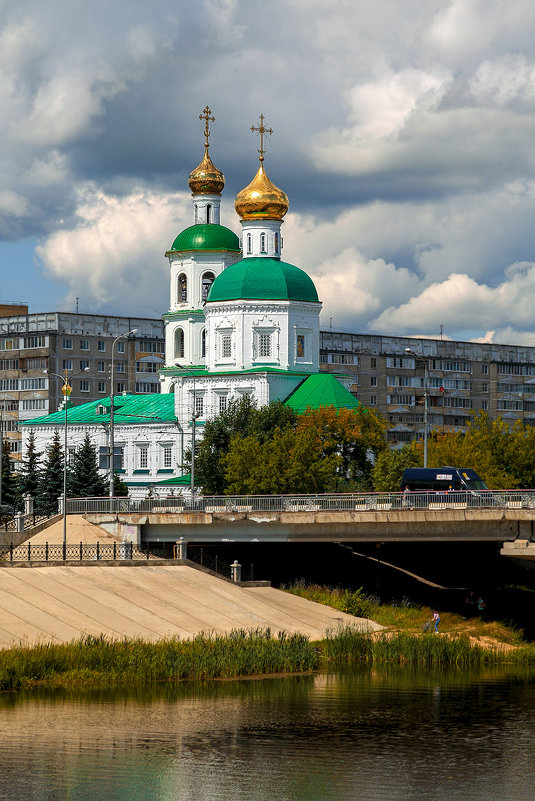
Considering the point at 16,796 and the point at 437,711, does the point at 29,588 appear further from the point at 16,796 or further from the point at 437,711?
the point at 16,796

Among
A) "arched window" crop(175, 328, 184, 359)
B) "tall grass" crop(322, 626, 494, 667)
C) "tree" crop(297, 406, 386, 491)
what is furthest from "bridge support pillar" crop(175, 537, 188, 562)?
"arched window" crop(175, 328, 184, 359)

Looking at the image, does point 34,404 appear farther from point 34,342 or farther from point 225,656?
point 225,656

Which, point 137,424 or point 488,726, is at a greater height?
point 137,424

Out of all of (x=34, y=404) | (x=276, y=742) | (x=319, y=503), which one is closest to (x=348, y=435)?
(x=319, y=503)

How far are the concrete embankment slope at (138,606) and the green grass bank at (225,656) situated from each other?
1528 millimetres

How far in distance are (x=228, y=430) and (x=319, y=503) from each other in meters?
32.4

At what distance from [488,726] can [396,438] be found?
115m

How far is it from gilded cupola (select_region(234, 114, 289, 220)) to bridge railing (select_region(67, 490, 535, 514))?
3925 centimetres

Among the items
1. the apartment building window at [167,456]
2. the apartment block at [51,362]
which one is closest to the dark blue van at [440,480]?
the apartment building window at [167,456]

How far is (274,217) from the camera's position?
104688mm

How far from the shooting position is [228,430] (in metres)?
94.3

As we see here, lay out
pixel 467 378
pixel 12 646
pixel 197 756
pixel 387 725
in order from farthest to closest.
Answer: pixel 467 378, pixel 12 646, pixel 387 725, pixel 197 756

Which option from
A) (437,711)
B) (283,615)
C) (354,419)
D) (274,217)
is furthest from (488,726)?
(274,217)

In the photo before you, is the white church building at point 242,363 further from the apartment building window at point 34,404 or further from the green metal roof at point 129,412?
the apartment building window at point 34,404
